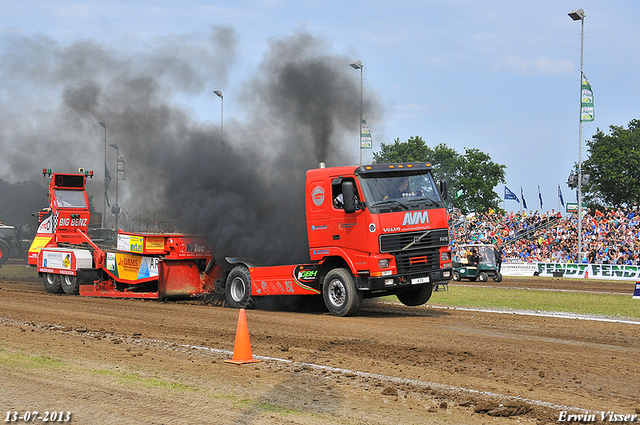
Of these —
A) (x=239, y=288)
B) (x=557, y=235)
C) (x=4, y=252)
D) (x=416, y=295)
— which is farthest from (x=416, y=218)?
(x=557, y=235)

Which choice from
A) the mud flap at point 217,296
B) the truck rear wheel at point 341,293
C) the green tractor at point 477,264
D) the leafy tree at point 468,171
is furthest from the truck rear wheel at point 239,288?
the leafy tree at point 468,171

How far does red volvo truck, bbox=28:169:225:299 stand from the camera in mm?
15734

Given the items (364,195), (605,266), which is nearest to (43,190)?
(364,195)

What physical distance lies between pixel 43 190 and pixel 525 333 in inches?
783

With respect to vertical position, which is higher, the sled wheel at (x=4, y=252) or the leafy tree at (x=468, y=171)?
the leafy tree at (x=468, y=171)

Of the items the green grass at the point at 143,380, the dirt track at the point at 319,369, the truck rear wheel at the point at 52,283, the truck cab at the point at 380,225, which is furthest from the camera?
the truck rear wheel at the point at 52,283

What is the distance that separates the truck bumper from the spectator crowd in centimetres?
2435

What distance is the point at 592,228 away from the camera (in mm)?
38469

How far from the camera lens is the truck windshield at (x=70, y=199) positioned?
19.4m

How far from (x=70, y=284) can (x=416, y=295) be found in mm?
10411

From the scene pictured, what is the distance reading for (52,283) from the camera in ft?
61.9

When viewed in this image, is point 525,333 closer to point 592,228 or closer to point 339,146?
point 339,146

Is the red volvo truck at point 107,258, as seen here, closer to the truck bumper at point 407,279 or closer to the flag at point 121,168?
the flag at point 121,168

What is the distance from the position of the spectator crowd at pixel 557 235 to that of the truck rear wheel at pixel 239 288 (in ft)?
78.2
